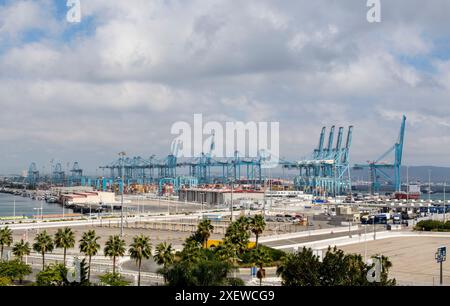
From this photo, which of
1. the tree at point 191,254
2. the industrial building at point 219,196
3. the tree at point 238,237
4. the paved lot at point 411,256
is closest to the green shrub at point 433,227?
the paved lot at point 411,256

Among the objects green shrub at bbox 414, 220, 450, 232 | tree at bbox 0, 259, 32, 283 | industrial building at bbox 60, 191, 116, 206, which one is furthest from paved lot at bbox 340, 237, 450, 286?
industrial building at bbox 60, 191, 116, 206

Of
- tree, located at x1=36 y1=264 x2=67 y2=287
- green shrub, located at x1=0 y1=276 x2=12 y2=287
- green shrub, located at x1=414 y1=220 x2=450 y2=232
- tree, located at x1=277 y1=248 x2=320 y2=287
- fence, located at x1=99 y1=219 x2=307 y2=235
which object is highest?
tree, located at x1=277 y1=248 x2=320 y2=287

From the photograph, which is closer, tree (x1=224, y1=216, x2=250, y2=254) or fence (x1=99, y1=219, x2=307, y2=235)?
tree (x1=224, y1=216, x2=250, y2=254)

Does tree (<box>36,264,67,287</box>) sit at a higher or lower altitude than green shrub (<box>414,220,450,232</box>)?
higher

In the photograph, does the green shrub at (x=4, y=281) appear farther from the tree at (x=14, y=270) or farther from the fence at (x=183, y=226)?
the fence at (x=183, y=226)

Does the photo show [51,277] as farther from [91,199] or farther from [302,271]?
[91,199]

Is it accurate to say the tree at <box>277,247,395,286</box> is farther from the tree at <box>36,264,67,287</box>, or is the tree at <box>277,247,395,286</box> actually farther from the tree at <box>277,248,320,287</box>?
the tree at <box>36,264,67,287</box>
